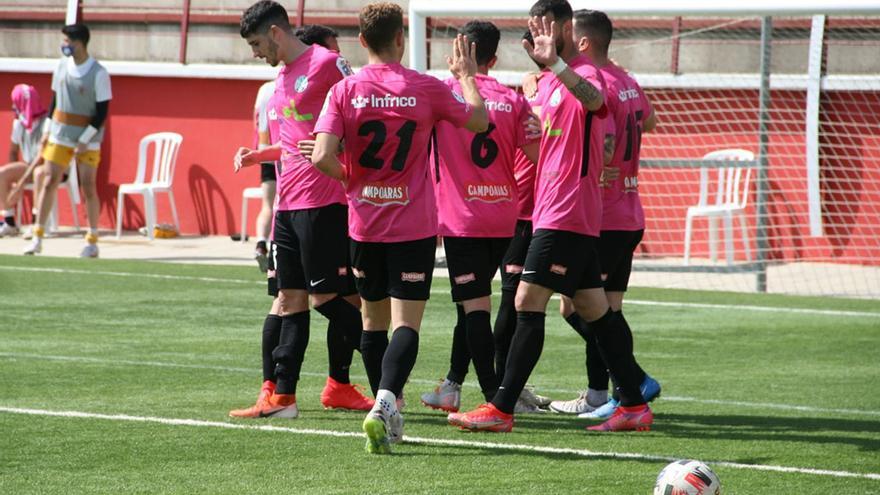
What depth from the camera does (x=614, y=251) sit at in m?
8.07

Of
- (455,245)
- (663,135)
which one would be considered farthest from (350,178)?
(663,135)

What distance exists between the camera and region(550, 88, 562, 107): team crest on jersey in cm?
738

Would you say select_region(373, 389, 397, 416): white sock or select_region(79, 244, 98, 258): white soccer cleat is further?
select_region(79, 244, 98, 258): white soccer cleat

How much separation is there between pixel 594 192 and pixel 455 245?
939 mm

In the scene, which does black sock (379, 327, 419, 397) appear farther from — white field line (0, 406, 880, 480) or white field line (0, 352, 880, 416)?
white field line (0, 352, 880, 416)

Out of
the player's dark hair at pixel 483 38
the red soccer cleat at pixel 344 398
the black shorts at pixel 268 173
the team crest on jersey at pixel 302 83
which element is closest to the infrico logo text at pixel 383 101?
the team crest on jersey at pixel 302 83

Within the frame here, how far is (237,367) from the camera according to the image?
9.72m

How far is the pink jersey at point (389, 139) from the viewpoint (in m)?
6.99

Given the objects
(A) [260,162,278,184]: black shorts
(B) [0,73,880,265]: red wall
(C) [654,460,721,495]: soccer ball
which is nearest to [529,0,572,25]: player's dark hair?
(C) [654,460,721,495]: soccer ball

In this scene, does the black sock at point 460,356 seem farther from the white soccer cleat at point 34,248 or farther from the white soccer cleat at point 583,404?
the white soccer cleat at point 34,248

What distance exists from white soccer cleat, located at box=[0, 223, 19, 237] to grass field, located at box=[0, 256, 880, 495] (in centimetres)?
649

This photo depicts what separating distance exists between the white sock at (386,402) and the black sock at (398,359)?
2.1 inches

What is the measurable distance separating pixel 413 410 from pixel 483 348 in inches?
23.7

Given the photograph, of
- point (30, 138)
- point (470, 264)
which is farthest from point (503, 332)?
point (30, 138)
